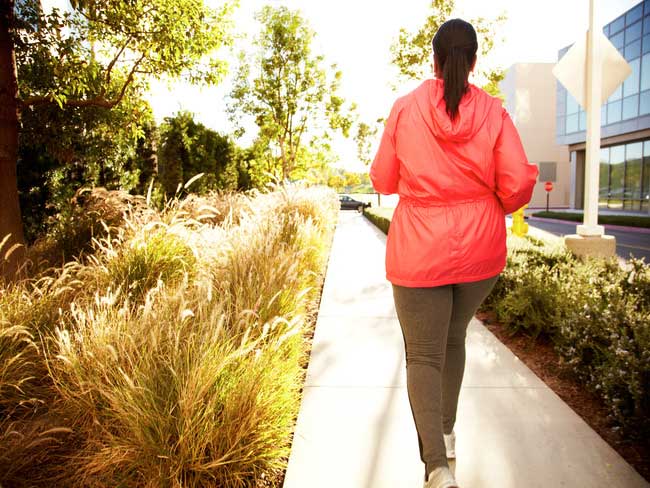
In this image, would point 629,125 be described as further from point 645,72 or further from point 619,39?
point 619,39

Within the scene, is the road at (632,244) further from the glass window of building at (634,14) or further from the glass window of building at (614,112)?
the glass window of building at (634,14)

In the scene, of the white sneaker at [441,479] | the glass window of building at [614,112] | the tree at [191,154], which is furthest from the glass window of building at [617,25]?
the white sneaker at [441,479]

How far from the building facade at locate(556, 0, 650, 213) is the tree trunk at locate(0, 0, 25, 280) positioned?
2817 centimetres

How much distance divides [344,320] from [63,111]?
4573 mm

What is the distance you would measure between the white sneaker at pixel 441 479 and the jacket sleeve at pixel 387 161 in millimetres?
1213

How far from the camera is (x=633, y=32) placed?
26078 mm

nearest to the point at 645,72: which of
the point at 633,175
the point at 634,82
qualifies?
the point at 634,82

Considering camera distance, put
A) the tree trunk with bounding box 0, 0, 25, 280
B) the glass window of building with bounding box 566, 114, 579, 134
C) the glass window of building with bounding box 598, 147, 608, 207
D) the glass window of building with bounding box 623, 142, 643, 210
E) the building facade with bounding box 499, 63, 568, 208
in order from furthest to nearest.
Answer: the building facade with bounding box 499, 63, 568, 208 → the glass window of building with bounding box 566, 114, 579, 134 → the glass window of building with bounding box 598, 147, 608, 207 → the glass window of building with bounding box 623, 142, 643, 210 → the tree trunk with bounding box 0, 0, 25, 280

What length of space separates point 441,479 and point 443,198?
118cm

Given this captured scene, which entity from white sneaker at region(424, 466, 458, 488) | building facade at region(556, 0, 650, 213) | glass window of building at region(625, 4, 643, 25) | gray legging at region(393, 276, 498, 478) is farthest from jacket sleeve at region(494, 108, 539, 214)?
glass window of building at region(625, 4, 643, 25)

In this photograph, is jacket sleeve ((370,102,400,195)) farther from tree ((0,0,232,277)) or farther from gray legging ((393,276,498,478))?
tree ((0,0,232,277))

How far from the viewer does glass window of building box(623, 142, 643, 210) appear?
88.2 feet

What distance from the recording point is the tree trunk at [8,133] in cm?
515

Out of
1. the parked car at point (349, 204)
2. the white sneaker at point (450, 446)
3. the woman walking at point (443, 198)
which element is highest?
the woman walking at point (443, 198)
